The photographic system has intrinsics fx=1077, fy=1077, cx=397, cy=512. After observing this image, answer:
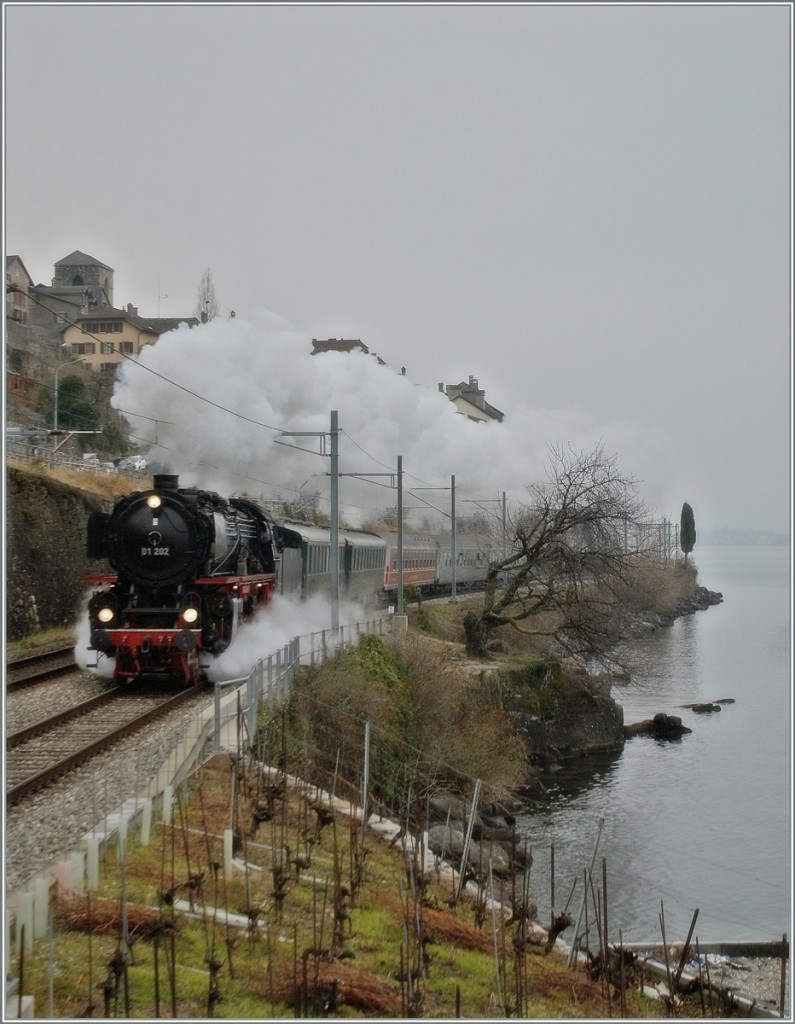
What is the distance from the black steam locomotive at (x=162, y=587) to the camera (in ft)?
52.3

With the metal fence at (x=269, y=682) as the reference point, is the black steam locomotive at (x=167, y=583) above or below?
above

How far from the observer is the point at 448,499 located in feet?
176

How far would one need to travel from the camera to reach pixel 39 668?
18562 mm

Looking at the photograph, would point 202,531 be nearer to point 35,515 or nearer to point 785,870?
point 35,515

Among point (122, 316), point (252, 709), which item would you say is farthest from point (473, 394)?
point (252, 709)

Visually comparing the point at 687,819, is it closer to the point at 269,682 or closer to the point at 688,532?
the point at 269,682

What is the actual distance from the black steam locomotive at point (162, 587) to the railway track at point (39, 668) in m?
1.32

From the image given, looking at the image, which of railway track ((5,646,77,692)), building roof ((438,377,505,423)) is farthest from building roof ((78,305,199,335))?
railway track ((5,646,77,692))

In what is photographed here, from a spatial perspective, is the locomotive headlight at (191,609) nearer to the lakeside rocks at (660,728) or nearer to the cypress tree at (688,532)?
the lakeside rocks at (660,728)

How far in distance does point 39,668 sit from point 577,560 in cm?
1769

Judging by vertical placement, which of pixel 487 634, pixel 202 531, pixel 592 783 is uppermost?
pixel 202 531

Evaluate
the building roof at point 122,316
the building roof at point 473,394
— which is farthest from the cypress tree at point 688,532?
the building roof at point 122,316

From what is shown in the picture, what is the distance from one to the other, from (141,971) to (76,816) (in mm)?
2835

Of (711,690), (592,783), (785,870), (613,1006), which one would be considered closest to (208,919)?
(613,1006)
